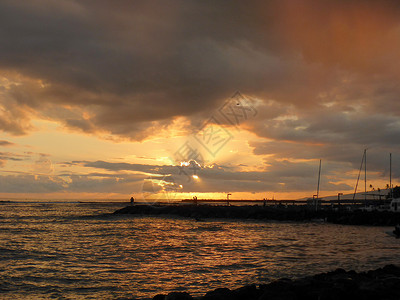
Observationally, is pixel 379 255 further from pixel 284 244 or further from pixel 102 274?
pixel 102 274

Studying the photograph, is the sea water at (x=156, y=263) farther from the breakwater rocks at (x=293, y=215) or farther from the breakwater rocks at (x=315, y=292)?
the breakwater rocks at (x=293, y=215)

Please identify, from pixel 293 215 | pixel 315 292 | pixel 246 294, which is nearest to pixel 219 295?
pixel 246 294

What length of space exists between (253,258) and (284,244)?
8.44m

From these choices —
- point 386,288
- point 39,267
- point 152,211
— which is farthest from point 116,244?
point 152,211

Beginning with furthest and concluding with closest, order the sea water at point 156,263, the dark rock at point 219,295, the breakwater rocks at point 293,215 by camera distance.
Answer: the breakwater rocks at point 293,215 < the sea water at point 156,263 < the dark rock at point 219,295

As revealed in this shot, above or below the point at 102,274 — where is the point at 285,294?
above

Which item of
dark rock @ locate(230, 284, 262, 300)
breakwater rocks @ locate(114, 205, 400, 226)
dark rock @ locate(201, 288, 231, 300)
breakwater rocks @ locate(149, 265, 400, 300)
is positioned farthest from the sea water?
breakwater rocks @ locate(114, 205, 400, 226)

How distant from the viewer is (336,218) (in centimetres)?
6588

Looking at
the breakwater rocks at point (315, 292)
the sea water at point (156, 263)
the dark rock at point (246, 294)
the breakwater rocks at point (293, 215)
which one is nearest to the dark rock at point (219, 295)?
the breakwater rocks at point (315, 292)

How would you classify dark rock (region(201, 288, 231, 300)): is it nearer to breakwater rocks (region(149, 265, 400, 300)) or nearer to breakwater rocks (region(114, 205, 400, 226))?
breakwater rocks (region(149, 265, 400, 300))

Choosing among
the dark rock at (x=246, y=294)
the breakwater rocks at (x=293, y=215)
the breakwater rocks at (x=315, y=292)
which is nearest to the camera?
the breakwater rocks at (x=315, y=292)

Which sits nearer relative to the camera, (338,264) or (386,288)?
(386,288)

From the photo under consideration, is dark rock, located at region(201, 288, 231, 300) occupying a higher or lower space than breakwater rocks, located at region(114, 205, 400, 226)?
higher

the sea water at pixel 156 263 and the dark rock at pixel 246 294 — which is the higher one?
the dark rock at pixel 246 294
